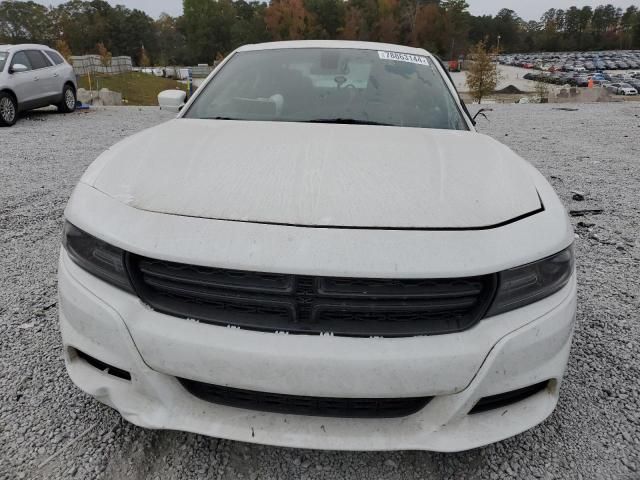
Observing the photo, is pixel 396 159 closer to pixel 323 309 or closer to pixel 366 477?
pixel 323 309

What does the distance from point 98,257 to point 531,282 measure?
1.34 m

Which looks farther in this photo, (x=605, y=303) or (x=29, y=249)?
(x=29, y=249)

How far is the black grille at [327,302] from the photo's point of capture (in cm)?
130

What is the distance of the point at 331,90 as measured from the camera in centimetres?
262

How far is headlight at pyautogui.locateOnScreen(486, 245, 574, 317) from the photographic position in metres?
1.35

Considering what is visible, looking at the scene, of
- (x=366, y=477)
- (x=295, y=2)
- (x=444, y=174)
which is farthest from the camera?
(x=295, y=2)

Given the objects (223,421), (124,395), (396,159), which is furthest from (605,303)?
(124,395)

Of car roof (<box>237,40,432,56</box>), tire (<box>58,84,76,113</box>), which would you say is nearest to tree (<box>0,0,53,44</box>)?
tire (<box>58,84,76,113</box>)

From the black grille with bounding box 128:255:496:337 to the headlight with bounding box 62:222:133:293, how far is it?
13cm

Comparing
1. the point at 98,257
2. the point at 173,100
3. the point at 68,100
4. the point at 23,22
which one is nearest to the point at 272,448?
the point at 98,257

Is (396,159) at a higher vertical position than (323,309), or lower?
higher

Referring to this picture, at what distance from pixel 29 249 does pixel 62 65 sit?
33.4ft

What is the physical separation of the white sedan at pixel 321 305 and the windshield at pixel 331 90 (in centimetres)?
93

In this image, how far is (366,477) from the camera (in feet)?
5.15
